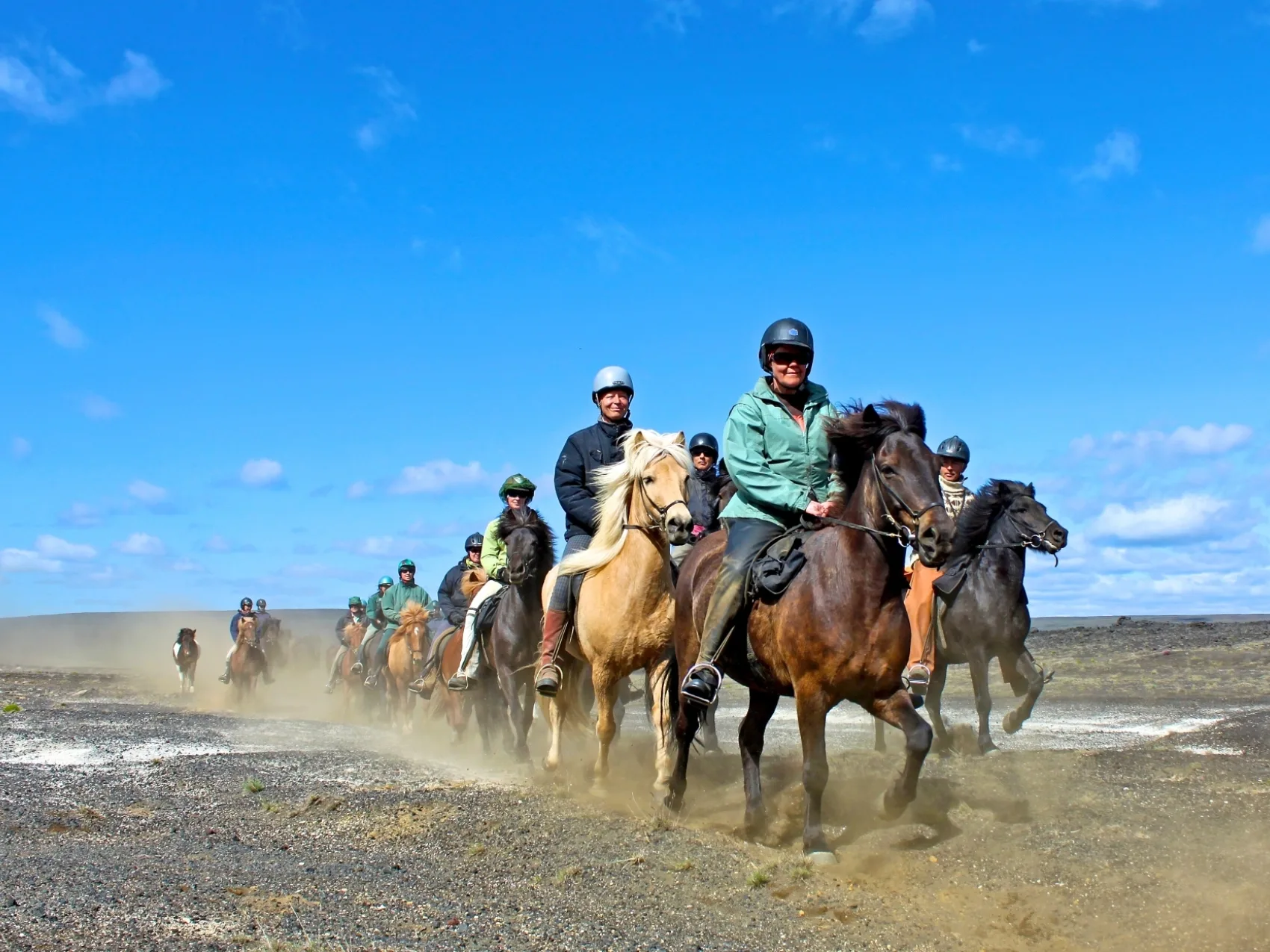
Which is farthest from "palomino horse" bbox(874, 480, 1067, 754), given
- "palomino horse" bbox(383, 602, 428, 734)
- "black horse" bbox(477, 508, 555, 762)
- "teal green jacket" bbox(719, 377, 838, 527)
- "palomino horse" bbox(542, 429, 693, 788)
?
"palomino horse" bbox(383, 602, 428, 734)

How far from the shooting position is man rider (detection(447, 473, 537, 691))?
13.2m

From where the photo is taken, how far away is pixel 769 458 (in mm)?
7879

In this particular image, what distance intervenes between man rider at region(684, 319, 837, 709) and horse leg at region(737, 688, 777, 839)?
51cm

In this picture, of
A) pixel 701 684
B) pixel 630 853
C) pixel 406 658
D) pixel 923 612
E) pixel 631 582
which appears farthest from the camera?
pixel 406 658

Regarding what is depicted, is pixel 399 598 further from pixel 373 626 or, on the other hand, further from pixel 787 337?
pixel 787 337

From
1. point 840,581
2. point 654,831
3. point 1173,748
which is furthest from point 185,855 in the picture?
point 1173,748

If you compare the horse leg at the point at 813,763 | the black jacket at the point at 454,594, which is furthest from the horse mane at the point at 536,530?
the horse leg at the point at 813,763

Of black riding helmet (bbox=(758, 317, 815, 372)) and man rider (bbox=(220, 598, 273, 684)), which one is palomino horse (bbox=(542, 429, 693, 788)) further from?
man rider (bbox=(220, 598, 273, 684))

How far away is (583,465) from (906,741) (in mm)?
4626

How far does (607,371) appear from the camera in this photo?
10906 mm

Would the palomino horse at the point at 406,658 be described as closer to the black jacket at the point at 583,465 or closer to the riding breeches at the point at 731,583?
the black jacket at the point at 583,465

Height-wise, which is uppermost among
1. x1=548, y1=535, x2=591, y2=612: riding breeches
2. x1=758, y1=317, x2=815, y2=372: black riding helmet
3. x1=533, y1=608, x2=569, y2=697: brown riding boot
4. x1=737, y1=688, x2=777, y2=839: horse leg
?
x1=758, y1=317, x2=815, y2=372: black riding helmet

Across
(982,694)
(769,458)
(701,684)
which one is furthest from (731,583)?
(982,694)

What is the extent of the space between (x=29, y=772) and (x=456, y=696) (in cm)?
625
